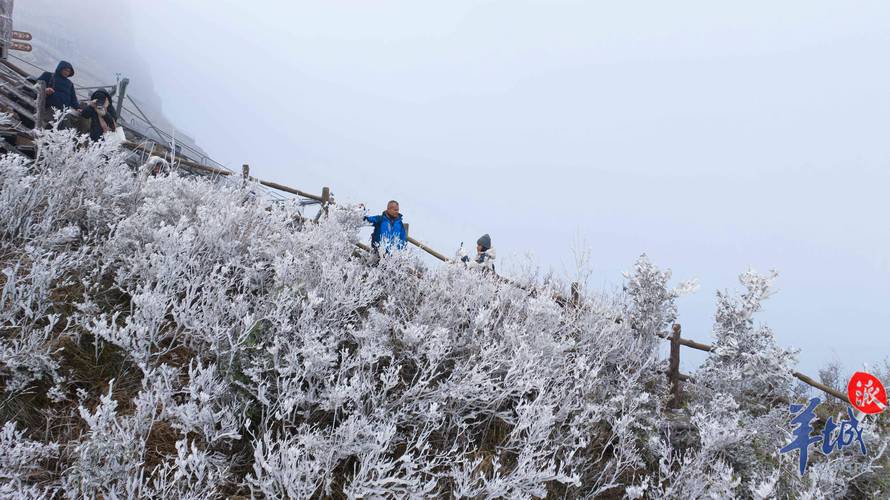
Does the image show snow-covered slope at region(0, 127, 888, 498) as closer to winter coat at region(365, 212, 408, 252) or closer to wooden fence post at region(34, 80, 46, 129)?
winter coat at region(365, 212, 408, 252)

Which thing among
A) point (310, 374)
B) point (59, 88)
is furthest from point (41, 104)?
A: point (310, 374)

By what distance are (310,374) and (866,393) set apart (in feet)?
16.5

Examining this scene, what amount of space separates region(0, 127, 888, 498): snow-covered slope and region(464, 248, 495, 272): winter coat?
81 cm

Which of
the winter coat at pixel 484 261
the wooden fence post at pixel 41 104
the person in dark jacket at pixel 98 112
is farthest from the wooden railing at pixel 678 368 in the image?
the wooden fence post at pixel 41 104

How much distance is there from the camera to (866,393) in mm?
4750

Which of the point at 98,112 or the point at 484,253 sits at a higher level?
the point at 98,112

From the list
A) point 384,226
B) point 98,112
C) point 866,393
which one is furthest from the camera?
point 98,112

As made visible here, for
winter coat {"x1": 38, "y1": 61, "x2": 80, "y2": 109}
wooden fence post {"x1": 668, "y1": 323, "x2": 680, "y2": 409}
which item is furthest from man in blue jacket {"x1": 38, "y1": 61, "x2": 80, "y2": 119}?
wooden fence post {"x1": 668, "y1": 323, "x2": 680, "y2": 409}

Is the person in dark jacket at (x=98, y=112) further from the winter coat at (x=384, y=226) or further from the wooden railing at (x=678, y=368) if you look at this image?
the wooden railing at (x=678, y=368)

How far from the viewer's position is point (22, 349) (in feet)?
9.89

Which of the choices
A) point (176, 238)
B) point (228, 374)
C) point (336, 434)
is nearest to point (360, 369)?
point (336, 434)

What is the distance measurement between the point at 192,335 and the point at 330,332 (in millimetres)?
1024

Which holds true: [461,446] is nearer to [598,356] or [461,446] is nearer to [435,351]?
[435,351]

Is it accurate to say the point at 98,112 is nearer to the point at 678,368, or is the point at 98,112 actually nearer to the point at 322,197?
the point at 322,197
